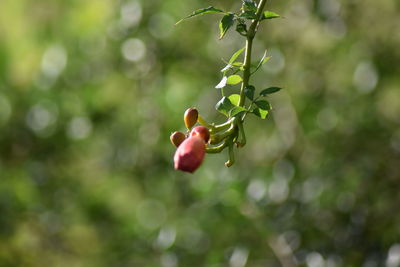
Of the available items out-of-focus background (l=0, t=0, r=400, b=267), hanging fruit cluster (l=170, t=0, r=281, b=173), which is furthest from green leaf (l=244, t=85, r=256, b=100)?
out-of-focus background (l=0, t=0, r=400, b=267)

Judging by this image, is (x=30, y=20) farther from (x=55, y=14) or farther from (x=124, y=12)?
(x=124, y=12)

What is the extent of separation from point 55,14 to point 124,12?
3.60ft

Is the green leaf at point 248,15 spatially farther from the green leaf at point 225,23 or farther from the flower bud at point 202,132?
the flower bud at point 202,132

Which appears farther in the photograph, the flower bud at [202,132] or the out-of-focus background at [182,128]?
the out-of-focus background at [182,128]

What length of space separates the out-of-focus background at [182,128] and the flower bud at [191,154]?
964mm

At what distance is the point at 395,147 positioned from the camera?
1759 millimetres

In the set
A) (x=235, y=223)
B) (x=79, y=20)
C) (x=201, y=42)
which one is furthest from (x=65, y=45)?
(x=235, y=223)

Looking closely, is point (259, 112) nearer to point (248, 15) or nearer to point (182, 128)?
point (248, 15)

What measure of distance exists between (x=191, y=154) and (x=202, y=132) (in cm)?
3

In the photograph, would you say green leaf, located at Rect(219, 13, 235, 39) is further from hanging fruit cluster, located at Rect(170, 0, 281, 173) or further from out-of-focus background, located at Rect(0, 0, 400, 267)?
Answer: out-of-focus background, located at Rect(0, 0, 400, 267)

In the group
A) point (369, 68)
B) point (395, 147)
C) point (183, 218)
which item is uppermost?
point (369, 68)

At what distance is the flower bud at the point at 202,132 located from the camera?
0.59m

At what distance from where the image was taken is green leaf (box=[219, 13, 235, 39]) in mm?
648

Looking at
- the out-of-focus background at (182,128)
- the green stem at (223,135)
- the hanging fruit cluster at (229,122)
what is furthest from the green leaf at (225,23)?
the out-of-focus background at (182,128)
